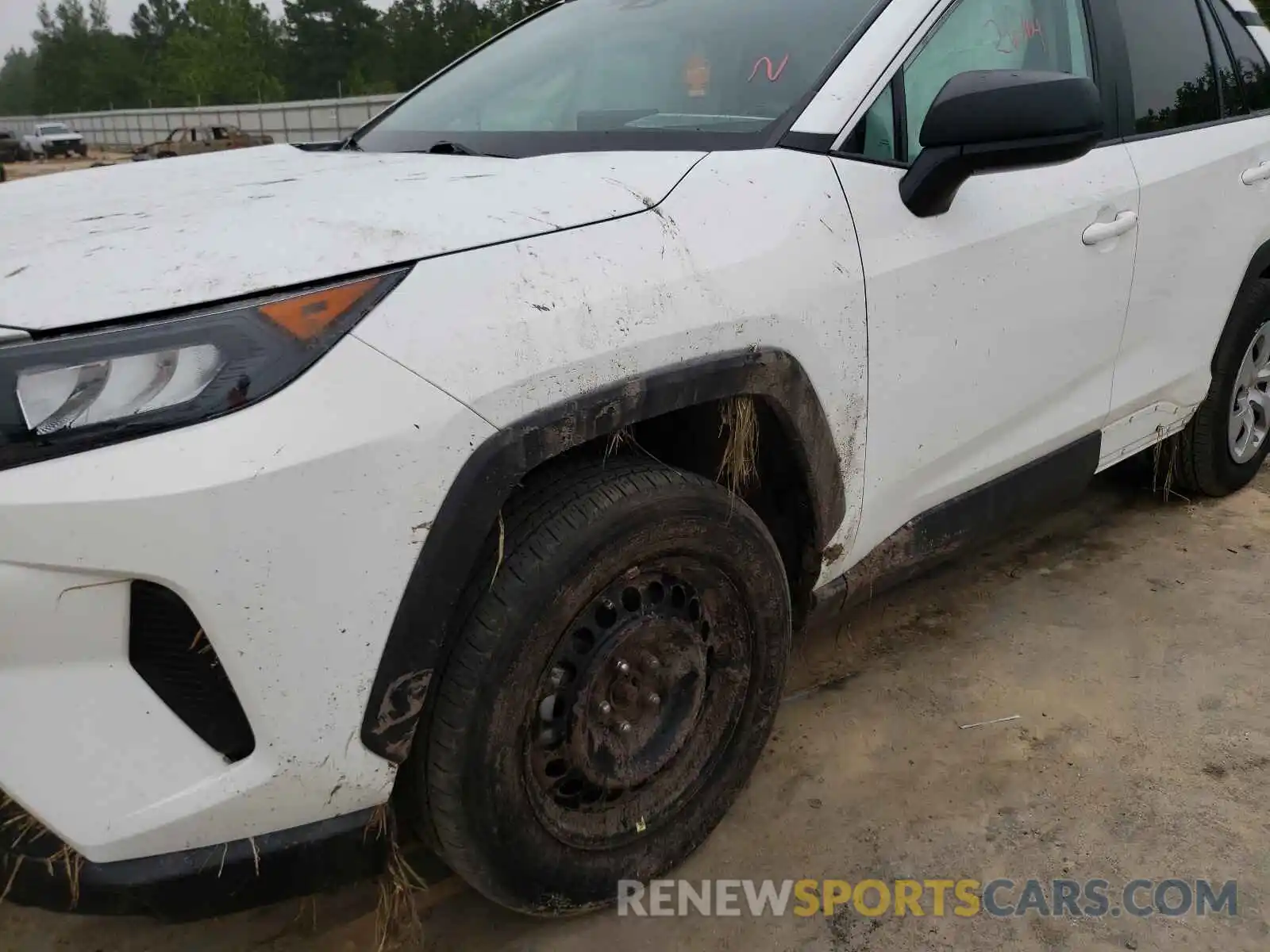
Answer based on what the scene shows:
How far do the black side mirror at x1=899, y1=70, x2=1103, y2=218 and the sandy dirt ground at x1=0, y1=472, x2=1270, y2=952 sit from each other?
99 cm

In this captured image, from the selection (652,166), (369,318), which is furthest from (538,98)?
(369,318)

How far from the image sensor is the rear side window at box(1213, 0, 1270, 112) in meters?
3.22

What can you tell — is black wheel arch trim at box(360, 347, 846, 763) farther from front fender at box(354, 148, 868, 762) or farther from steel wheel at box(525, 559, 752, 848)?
steel wheel at box(525, 559, 752, 848)

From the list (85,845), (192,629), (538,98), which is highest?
(538,98)

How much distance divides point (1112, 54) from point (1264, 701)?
1.72 m

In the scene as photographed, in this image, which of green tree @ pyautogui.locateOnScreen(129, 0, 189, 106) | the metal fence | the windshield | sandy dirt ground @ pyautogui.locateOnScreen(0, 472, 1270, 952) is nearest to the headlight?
the windshield

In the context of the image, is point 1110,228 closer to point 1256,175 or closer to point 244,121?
point 1256,175

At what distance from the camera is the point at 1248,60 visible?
3.28m

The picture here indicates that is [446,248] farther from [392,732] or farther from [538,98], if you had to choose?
[538,98]

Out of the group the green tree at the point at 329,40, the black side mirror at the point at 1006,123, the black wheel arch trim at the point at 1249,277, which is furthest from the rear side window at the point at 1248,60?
the green tree at the point at 329,40

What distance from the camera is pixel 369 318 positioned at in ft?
4.14

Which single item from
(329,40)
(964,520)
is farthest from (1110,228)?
(329,40)

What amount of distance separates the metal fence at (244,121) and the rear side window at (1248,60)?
33.2 feet

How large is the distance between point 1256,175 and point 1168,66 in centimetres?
48
